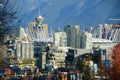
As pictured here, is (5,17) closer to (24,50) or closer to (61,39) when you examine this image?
(24,50)

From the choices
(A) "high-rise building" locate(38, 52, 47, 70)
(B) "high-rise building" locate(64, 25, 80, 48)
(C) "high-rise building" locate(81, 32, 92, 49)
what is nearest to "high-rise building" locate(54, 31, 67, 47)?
(B) "high-rise building" locate(64, 25, 80, 48)

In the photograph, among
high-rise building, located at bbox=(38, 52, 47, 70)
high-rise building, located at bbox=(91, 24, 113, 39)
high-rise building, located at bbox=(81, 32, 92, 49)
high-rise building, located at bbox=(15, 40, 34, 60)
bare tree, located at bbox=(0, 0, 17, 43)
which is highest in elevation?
high-rise building, located at bbox=(91, 24, 113, 39)

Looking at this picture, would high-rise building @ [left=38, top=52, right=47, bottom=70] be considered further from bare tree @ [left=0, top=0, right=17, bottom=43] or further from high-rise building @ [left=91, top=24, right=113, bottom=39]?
high-rise building @ [left=91, top=24, right=113, bottom=39]

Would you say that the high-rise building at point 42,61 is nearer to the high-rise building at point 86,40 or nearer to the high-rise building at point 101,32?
the high-rise building at point 86,40

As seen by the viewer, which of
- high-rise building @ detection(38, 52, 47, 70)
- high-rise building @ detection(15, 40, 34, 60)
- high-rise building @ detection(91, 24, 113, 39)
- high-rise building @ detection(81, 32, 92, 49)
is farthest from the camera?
high-rise building @ detection(91, 24, 113, 39)

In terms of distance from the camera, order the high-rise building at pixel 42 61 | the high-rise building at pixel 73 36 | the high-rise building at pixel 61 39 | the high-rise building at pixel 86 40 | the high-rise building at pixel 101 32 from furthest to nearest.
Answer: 1. the high-rise building at pixel 101 32
2. the high-rise building at pixel 61 39
3. the high-rise building at pixel 73 36
4. the high-rise building at pixel 86 40
5. the high-rise building at pixel 42 61

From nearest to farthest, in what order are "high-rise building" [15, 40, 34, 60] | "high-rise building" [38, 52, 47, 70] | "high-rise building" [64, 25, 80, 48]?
1. "high-rise building" [38, 52, 47, 70]
2. "high-rise building" [15, 40, 34, 60]
3. "high-rise building" [64, 25, 80, 48]

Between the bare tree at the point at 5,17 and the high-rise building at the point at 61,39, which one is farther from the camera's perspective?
the high-rise building at the point at 61,39

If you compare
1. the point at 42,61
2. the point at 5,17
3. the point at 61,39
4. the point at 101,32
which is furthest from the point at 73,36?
the point at 5,17

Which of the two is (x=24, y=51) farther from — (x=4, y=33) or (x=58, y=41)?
(x=4, y=33)

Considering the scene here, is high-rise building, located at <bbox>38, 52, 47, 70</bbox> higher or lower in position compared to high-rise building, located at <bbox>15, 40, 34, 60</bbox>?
lower

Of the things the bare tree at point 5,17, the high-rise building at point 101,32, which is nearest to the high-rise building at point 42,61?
the bare tree at point 5,17

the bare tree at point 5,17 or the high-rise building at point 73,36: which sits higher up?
the high-rise building at point 73,36

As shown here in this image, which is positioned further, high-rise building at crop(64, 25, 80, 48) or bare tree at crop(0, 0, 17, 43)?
high-rise building at crop(64, 25, 80, 48)
